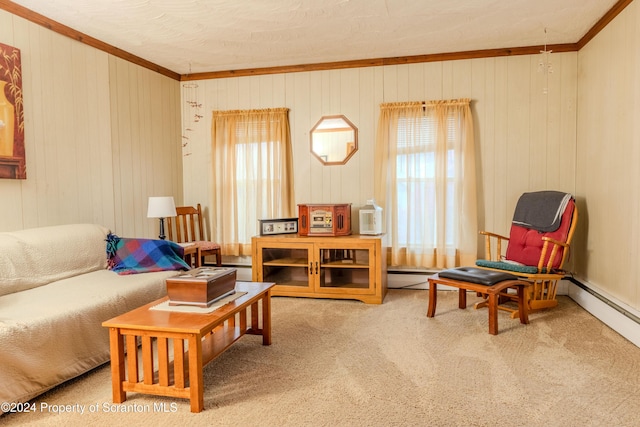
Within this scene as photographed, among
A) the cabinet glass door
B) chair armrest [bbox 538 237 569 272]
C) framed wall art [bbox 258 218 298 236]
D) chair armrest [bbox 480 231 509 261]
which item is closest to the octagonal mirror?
framed wall art [bbox 258 218 298 236]

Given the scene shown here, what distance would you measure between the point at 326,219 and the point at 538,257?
1886 mm

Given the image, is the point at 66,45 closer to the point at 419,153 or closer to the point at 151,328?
the point at 151,328

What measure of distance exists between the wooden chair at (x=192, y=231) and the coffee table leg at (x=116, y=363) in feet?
6.91

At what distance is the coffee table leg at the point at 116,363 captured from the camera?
6.72 feet

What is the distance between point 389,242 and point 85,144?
2.97 meters

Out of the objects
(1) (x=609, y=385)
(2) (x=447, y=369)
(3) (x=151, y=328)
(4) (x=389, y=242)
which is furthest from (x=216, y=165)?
(1) (x=609, y=385)

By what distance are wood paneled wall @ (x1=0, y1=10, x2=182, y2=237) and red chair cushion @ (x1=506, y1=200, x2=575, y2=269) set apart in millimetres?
3558

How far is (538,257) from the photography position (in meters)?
3.61

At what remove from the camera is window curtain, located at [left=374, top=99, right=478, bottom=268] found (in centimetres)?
419

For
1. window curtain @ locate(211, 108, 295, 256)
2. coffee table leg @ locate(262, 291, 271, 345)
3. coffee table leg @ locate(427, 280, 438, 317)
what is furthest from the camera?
window curtain @ locate(211, 108, 295, 256)

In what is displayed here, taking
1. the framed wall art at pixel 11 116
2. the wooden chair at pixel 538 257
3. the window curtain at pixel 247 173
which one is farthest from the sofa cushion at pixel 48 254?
the wooden chair at pixel 538 257

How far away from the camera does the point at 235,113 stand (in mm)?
4742

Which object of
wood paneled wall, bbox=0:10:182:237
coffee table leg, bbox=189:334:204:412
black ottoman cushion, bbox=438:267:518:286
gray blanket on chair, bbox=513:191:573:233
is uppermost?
wood paneled wall, bbox=0:10:182:237

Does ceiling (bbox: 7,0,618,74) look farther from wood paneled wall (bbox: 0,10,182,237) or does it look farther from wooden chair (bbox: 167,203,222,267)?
wooden chair (bbox: 167,203,222,267)
